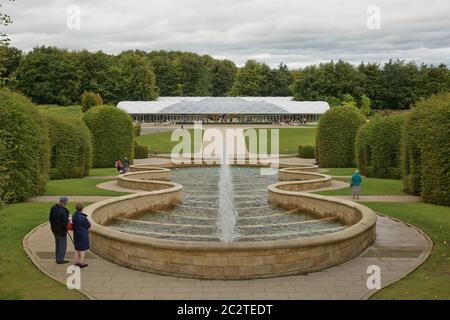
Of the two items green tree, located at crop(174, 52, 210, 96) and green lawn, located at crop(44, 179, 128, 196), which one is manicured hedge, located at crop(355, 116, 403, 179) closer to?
green lawn, located at crop(44, 179, 128, 196)

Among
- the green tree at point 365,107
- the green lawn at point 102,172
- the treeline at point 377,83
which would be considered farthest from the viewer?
the treeline at point 377,83

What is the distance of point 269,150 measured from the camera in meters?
52.2

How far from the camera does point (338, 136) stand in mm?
36688

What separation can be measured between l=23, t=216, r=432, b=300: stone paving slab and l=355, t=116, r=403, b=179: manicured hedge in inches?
665

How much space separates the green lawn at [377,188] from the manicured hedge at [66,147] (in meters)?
15.0

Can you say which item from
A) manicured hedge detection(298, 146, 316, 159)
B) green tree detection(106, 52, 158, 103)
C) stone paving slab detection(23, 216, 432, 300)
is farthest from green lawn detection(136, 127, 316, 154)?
stone paving slab detection(23, 216, 432, 300)

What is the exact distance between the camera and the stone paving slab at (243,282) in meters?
9.52

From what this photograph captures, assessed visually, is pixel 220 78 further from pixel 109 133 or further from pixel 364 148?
pixel 364 148

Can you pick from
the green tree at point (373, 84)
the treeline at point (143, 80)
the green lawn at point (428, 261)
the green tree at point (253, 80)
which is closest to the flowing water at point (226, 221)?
the green lawn at point (428, 261)

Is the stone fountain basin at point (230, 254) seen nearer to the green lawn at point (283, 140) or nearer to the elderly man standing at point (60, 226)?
the elderly man standing at point (60, 226)

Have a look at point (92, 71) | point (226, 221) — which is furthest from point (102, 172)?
point (92, 71)

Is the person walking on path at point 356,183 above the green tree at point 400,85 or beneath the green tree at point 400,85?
beneath

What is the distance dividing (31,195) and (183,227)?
8.76 metres
